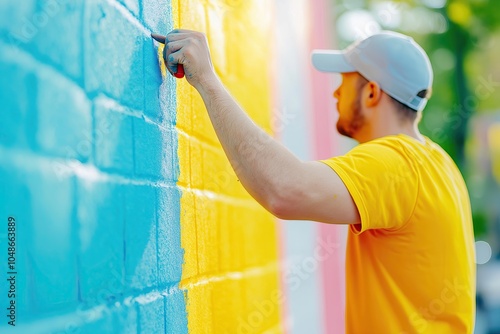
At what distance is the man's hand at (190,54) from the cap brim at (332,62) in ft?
2.68

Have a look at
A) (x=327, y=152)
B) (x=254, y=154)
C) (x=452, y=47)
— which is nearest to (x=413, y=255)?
(x=254, y=154)

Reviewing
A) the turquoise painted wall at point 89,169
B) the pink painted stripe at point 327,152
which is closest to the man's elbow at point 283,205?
the turquoise painted wall at point 89,169

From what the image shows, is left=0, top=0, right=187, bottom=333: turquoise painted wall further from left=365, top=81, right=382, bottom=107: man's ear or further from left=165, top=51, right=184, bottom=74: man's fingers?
left=365, top=81, right=382, bottom=107: man's ear

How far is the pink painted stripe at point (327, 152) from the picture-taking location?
4508mm

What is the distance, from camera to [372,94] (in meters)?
2.34

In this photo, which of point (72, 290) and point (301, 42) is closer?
point (72, 290)

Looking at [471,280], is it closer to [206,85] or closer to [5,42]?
[206,85]

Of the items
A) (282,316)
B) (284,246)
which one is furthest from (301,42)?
(282,316)

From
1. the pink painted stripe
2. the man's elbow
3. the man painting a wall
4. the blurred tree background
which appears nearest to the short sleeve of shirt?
the man painting a wall

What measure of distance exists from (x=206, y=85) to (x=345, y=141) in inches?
138

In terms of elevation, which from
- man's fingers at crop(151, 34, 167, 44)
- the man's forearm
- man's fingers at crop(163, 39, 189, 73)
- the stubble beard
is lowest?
the man's forearm

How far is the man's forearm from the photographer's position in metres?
1.67

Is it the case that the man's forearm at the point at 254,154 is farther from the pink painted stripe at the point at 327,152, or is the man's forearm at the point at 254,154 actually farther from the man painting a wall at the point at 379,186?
the pink painted stripe at the point at 327,152

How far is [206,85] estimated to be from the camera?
1.72m
